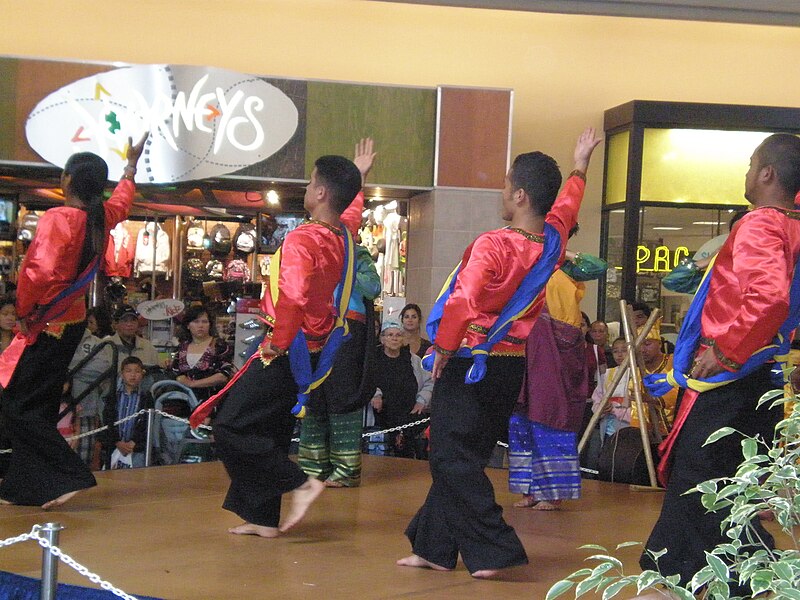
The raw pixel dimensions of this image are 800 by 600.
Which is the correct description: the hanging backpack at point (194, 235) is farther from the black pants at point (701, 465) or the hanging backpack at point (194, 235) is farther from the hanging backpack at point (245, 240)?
the black pants at point (701, 465)

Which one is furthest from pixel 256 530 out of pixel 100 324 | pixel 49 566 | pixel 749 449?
pixel 100 324

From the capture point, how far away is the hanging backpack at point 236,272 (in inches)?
403

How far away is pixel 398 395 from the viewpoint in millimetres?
7566

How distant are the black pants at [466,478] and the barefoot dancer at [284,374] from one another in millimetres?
664

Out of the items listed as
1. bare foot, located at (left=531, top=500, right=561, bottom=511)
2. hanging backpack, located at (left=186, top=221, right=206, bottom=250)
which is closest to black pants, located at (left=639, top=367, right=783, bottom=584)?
bare foot, located at (left=531, top=500, right=561, bottom=511)

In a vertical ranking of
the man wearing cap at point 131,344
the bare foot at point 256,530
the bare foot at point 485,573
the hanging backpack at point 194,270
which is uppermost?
the hanging backpack at point 194,270

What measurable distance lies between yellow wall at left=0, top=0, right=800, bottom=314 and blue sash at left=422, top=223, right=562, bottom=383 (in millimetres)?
6204

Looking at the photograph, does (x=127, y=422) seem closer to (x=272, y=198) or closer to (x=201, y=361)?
(x=201, y=361)

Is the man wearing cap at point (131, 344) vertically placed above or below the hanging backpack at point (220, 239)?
below

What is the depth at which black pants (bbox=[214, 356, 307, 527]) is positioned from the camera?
14.8ft

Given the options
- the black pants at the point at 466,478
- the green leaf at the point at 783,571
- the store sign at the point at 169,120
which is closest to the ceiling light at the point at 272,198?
the store sign at the point at 169,120

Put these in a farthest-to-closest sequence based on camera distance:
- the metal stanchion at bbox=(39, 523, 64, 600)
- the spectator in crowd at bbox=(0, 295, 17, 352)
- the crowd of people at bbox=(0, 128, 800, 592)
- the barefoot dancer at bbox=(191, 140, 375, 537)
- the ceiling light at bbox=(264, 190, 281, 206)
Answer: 1. the ceiling light at bbox=(264, 190, 281, 206)
2. the spectator in crowd at bbox=(0, 295, 17, 352)
3. the barefoot dancer at bbox=(191, 140, 375, 537)
4. the crowd of people at bbox=(0, 128, 800, 592)
5. the metal stanchion at bbox=(39, 523, 64, 600)

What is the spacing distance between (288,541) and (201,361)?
3212mm

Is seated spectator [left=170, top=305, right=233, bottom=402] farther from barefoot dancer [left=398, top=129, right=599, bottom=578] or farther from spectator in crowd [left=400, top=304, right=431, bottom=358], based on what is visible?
barefoot dancer [left=398, top=129, right=599, bottom=578]
